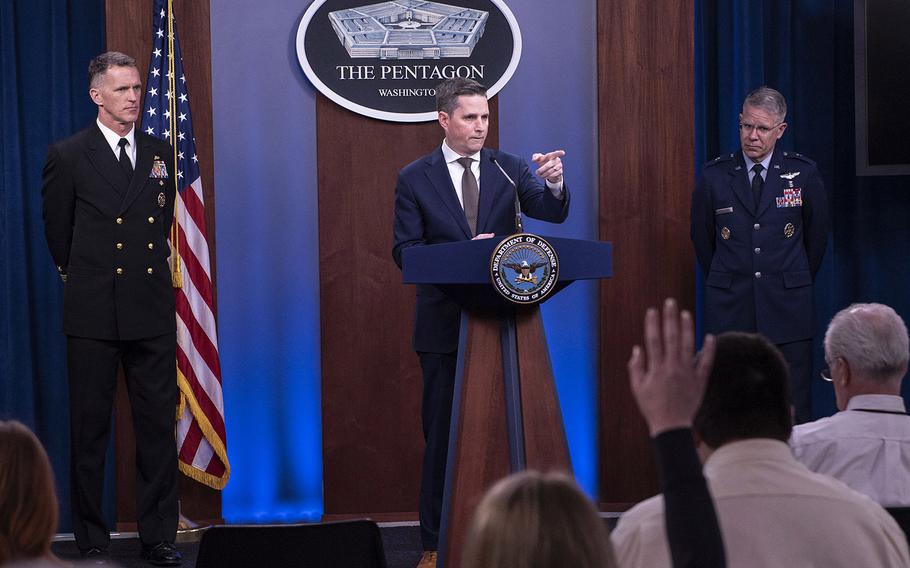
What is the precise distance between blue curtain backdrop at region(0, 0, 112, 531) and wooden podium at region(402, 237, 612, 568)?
236cm

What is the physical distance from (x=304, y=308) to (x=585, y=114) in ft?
5.31

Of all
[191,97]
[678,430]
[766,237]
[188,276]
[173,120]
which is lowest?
[678,430]

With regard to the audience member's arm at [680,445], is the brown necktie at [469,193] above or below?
above

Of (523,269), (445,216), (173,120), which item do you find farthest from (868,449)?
(173,120)

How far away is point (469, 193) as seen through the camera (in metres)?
4.20

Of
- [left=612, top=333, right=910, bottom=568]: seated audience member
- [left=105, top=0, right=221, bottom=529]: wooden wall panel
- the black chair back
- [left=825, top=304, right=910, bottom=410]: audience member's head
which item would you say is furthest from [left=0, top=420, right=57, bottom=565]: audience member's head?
[left=105, top=0, right=221, bottom=529]: wooden wall panel

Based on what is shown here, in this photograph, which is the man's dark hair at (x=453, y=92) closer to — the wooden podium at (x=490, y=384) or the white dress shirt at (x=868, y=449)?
the wooden podium at (x=490, y=384)

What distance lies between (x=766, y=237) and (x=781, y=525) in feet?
11.5

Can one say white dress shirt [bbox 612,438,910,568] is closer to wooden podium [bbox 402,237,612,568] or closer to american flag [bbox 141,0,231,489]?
wooden podium [bbox 402,237,612,568]

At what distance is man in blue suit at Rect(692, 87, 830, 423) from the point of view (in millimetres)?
→ 4875

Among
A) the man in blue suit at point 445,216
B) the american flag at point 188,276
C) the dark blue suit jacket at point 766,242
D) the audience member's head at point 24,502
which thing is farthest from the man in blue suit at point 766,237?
the audience member's head at point 24,502

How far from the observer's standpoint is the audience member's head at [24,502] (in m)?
1.49

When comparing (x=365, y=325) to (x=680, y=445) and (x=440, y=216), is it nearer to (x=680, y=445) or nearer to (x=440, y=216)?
(x=440, y=216)

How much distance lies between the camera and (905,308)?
5527mm
